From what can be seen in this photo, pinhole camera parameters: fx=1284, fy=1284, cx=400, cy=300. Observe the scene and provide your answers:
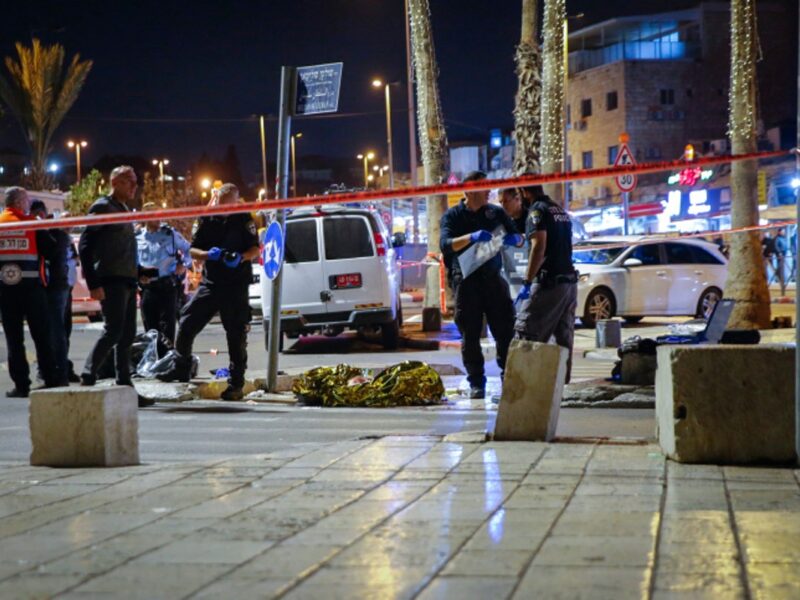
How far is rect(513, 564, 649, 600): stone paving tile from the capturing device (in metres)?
4.05

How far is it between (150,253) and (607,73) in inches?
2536

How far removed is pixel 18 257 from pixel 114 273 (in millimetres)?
1491

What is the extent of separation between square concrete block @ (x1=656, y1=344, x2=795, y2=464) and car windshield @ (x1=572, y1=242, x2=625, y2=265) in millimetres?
15314

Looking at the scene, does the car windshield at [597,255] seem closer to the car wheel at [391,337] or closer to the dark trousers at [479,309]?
the car wheel at [391,337]

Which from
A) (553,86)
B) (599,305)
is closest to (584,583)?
(599,305)

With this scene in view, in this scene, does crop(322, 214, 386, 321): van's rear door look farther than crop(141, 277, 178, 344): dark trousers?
Yes

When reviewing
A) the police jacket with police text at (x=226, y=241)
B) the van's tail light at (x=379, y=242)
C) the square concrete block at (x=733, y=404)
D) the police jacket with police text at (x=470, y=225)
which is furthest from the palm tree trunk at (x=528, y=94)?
the square concrete block at (x=733, y=404)

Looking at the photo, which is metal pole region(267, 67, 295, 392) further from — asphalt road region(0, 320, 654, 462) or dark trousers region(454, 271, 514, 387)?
dark trousers region(454, 271, 514, 387)

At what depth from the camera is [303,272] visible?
59.4ft

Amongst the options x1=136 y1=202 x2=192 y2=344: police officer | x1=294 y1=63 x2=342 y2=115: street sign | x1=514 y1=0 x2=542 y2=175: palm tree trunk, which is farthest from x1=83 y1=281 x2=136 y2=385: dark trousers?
x1=514 y1=0 x2=542 y2=175: palm tree trunk

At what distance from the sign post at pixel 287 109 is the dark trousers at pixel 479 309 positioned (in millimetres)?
1953

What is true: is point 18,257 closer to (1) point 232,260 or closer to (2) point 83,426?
(1) point 232,260

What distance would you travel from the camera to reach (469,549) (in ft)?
15.5

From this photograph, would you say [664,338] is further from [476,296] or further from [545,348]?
[545,348]
